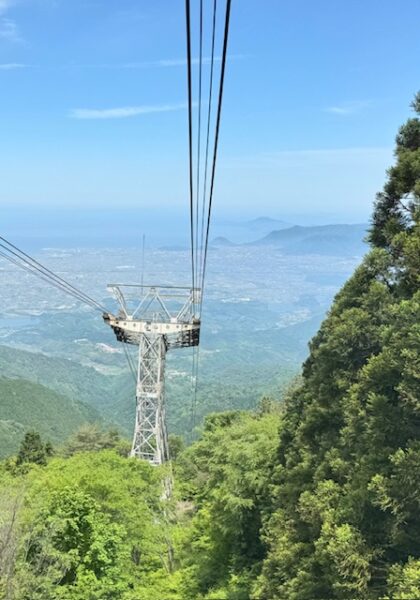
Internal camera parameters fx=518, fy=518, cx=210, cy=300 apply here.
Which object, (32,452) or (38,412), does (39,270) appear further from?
(38,412)

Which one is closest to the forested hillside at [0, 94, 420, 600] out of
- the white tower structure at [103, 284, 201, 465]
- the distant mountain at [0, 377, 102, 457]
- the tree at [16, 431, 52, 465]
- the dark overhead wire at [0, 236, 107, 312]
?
the dark overhead wire at [0, 236, 107, 312]

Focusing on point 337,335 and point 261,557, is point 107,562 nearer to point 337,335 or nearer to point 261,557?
point 261,557

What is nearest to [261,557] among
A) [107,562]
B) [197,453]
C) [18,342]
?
[107,562]

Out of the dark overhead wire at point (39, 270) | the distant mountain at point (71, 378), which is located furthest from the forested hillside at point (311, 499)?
the distant mountain at point (71, 378)

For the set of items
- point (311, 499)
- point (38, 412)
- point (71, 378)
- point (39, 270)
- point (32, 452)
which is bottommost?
point (71, 378)

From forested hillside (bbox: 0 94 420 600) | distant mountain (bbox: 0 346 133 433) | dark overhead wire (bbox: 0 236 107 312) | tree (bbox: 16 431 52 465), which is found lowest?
distant mountain (bbox: 0 346 133 433)

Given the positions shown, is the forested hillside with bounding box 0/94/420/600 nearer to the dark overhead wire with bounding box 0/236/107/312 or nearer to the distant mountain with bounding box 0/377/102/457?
the dark overhead wire with bounding box 0/236/107/312

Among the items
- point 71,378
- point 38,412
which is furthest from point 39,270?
point 71,378

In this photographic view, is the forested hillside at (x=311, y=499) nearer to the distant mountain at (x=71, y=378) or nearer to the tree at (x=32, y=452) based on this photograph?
the tree at (x=32, y=452)
